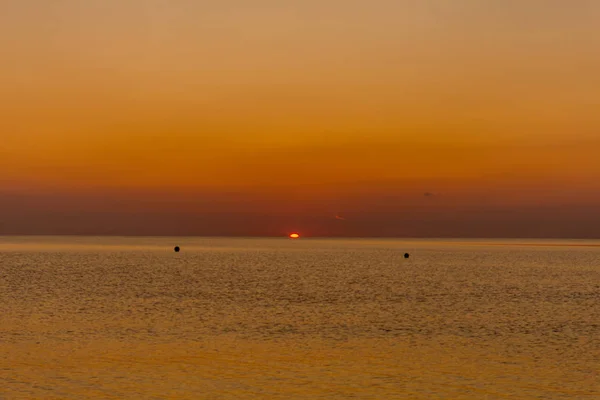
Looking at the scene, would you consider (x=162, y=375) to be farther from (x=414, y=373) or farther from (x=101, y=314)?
(x=101, y=314)

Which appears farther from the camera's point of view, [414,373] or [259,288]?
[259,288]

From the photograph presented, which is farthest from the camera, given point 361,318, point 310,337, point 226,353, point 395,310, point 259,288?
point 259,288

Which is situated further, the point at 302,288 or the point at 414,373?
the point at 302,288

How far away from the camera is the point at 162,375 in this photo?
32.0m

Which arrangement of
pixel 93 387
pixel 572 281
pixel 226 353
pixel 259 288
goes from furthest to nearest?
pixel 572 281 < pixel 259 288 < pixel 226 353 < pixel 93 387

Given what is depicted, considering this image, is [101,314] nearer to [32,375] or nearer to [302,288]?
[32,375]

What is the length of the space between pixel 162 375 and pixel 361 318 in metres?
26.0

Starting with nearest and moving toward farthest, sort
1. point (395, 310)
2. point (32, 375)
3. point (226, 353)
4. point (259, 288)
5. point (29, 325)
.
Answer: point (32, 375), point (226, 353), point (29, 325), point (395, 310), point (259, 288)

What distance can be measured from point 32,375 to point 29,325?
17779mm

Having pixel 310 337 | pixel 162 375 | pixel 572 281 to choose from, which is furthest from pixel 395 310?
pixel 572 281

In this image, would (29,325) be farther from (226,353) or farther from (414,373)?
Answer: (414,373)

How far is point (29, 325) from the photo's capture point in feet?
157

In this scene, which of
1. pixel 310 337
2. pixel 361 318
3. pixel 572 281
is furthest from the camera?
pixel 572 281

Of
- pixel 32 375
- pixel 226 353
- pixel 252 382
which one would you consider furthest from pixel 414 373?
pixel 32 375
